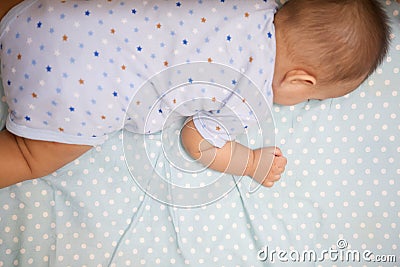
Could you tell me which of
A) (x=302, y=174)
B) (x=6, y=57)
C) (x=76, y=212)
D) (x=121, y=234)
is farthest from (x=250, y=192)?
(x=6, y=57)

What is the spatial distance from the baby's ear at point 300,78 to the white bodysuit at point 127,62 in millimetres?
46

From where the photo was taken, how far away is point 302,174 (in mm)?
1315

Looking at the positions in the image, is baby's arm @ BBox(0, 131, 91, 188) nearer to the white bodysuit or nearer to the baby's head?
the white bodysuit

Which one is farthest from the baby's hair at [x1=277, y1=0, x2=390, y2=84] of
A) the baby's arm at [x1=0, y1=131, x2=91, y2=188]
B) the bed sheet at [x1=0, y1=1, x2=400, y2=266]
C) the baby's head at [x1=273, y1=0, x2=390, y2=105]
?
the baby's arm at [x1=0, y1=131, x2=91, y2=188]

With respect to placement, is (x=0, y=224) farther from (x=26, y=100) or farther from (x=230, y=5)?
(x=230, y=5)

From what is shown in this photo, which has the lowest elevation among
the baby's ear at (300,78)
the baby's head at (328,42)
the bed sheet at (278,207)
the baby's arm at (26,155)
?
the bed sheet at (278,207)

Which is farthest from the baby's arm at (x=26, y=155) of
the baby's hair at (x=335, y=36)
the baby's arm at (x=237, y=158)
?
the baby's hair at (x=335, y=36)

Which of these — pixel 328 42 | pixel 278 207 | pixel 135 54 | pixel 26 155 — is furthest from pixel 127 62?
pixel 278 207

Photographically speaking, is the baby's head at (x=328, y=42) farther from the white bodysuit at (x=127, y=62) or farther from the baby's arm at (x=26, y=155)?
the baby's arm at (x=26, y=155)

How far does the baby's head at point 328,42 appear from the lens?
105 centimetres

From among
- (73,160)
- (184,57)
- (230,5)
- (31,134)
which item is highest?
(230,5)

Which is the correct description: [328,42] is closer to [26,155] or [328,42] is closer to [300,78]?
[300,78]

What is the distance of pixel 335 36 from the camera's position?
3.46 ft

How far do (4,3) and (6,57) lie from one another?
16cm
